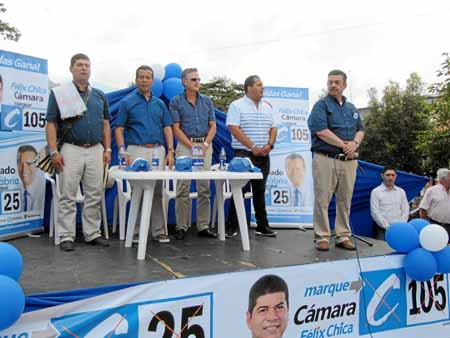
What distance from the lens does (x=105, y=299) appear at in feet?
7.32

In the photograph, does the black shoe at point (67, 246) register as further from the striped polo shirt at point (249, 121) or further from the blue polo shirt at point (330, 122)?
the blue polo shirt at point (330, 122)

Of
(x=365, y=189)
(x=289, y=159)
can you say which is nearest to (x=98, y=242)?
(x=289, y=159)

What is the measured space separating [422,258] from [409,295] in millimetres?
296

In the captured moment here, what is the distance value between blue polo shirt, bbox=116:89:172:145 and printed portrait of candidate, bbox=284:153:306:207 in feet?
6.40

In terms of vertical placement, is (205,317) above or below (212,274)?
below

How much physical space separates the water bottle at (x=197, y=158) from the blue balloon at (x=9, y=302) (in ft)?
5.68

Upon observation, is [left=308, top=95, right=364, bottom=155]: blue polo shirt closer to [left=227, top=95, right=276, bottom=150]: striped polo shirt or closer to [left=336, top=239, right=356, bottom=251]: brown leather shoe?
[left=227, top=95, right=276, bottom=150]: striped polo shirt

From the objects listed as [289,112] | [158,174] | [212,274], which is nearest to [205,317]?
[212,274]

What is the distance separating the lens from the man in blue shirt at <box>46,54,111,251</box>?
10.9 feet

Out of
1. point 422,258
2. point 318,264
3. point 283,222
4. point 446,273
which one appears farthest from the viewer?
point 283,222

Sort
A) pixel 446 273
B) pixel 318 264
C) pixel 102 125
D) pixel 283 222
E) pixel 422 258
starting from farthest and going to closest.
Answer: pixel 283 222
pixel 102 125
pixel 446 273
pixel 422 258
pixel 318 264

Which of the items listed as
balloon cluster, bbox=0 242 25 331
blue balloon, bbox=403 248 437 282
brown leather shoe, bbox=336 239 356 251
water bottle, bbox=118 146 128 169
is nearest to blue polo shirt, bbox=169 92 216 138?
water bottle, bbox=118 146 128 169

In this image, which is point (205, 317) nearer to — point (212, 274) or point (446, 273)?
point (212, 274)

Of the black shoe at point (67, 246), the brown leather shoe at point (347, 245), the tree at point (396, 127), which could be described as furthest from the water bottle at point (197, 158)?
the tree at point (396, 127)
